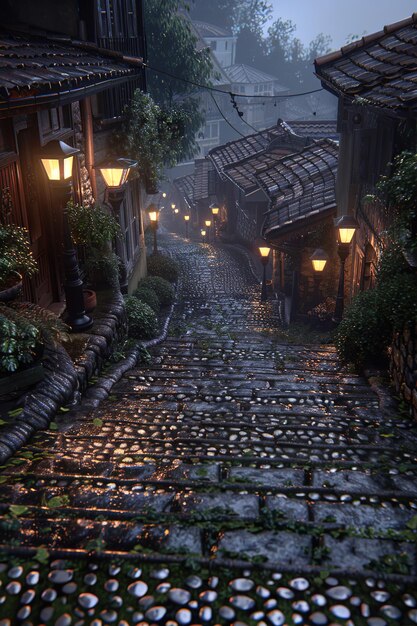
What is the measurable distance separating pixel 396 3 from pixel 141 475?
230794 mm

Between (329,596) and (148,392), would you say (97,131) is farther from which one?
(329,596)

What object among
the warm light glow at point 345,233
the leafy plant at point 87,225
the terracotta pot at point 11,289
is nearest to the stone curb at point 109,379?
the terracotta pot at point 11,289

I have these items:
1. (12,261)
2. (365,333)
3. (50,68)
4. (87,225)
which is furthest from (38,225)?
(365,333)

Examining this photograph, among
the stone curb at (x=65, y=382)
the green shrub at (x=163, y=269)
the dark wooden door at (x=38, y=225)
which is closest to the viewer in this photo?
the stone curb at (x=65, y=382)

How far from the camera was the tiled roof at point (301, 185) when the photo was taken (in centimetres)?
1619

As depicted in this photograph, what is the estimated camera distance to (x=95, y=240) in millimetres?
9898

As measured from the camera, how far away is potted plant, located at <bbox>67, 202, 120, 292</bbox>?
31.8 feet

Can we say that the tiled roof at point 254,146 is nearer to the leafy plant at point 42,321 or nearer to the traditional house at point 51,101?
the traditional house at point 51,101

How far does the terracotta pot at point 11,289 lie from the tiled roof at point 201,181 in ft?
99.7

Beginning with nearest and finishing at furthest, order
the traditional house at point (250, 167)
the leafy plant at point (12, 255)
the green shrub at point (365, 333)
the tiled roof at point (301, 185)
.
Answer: the leafy plant at point (12, 255)
the green shrub at point (365, 333)
the tiled roof at point (301, 185)
the traditional house at point (250, 167)

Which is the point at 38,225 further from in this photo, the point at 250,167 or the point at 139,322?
the point at 250,167

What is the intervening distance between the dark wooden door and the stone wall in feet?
18.8

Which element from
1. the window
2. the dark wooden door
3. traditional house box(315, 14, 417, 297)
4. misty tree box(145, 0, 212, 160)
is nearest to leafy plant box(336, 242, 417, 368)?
traditional house box(315, 14, 417, 297)

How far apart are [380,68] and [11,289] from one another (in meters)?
8.28
